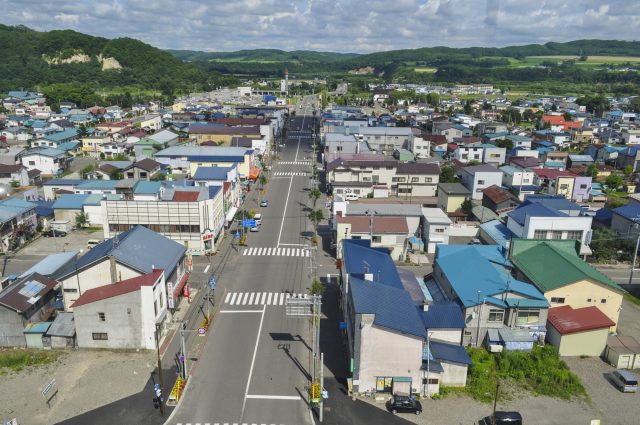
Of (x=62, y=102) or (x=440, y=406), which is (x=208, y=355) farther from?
(x=62, y=102)

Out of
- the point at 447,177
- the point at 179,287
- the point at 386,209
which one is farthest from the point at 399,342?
the point at 447,177

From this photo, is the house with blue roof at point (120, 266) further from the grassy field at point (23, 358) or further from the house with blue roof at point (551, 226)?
the house with blue roof at point (551, 226)

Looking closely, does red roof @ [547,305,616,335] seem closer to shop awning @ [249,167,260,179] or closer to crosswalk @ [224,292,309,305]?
crosswalk @ [224,292,309,305]

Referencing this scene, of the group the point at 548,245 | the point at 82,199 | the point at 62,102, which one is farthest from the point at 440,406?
the point at 62,102

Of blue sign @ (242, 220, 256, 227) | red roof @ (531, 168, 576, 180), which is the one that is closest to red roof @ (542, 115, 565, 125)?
red roof @ (531, 168, 576, 180)

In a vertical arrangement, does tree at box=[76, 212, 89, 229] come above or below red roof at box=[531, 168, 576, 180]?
below

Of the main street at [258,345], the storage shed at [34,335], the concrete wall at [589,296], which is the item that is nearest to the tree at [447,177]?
the main street at [258,345]

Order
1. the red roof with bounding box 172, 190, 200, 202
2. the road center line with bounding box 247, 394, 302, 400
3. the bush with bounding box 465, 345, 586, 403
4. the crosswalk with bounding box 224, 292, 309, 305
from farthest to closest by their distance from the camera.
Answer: the red roof with bounding box 172, 190, 200, 202 < the crosswalk with bounding box 224, 292, 309, 305 < the bush with bounding box 465, 345, 586, 403 < the road center line with bounding box 247, 394, 302, 400
